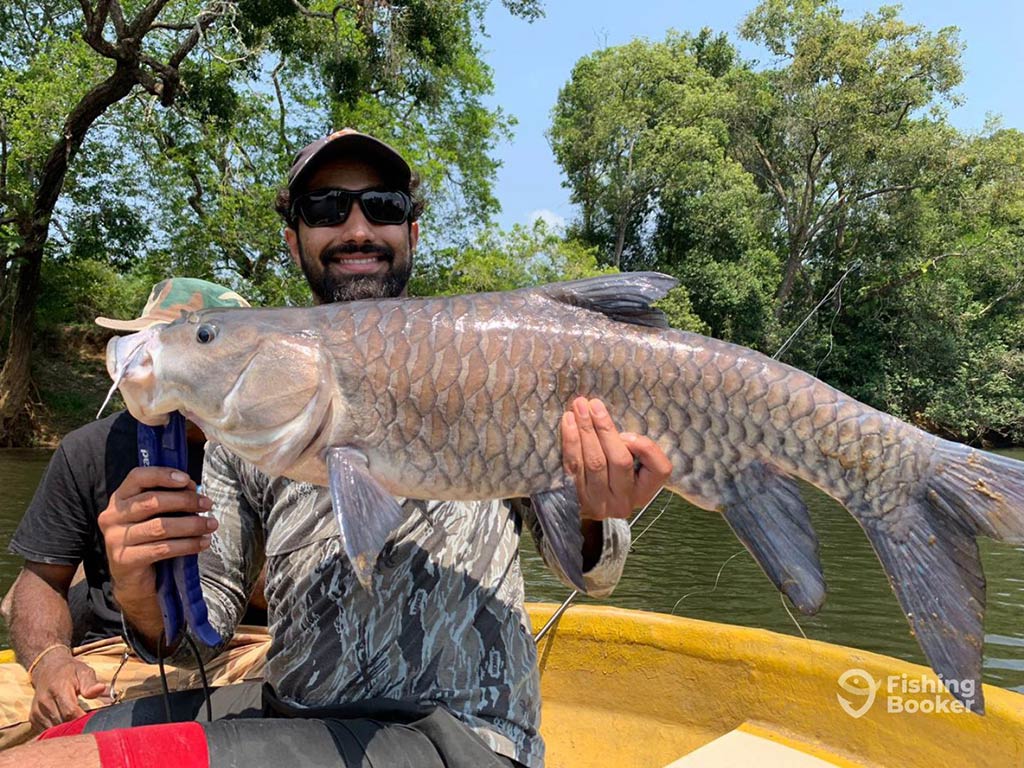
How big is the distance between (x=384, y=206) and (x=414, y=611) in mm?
1414

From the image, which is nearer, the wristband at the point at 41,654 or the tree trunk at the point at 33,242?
the wristband at the point at 41,654

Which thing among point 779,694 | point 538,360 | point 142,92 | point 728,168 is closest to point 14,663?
point 538,360

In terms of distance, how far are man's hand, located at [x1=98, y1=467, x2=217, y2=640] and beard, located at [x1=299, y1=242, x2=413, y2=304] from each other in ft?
3.25

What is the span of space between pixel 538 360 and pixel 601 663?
2.59 m

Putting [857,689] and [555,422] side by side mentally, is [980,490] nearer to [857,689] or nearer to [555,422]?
[555,422]

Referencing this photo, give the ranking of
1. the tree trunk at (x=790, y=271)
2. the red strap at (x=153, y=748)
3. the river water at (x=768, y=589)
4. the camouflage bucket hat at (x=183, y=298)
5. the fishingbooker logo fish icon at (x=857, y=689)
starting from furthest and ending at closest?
the tree trunk at (x=790, y=271)
the river water at (x=768, y=589)
the camouflage bucket hat at (x=183, y=298)
the fishingbooker logo fish icon at (x=857, y=689)
the red strap at (x=153, y=748)

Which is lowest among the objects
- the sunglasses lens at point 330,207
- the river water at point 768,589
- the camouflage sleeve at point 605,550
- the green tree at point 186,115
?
the river water at point 768,589

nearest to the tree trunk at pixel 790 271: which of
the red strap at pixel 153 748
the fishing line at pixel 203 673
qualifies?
the fishing line at pixel 203 673

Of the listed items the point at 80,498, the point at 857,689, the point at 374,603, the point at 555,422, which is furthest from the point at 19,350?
the point at 555,422

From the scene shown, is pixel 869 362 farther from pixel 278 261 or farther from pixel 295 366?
pixel 295 366

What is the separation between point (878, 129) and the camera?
82.4ft

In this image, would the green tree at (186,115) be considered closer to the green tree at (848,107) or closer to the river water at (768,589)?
the river water at (768,589)

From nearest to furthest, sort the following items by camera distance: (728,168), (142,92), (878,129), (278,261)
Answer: (142,92) → (278,261) → (878,129) → (728,168)

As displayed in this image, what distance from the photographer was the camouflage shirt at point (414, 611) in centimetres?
195
